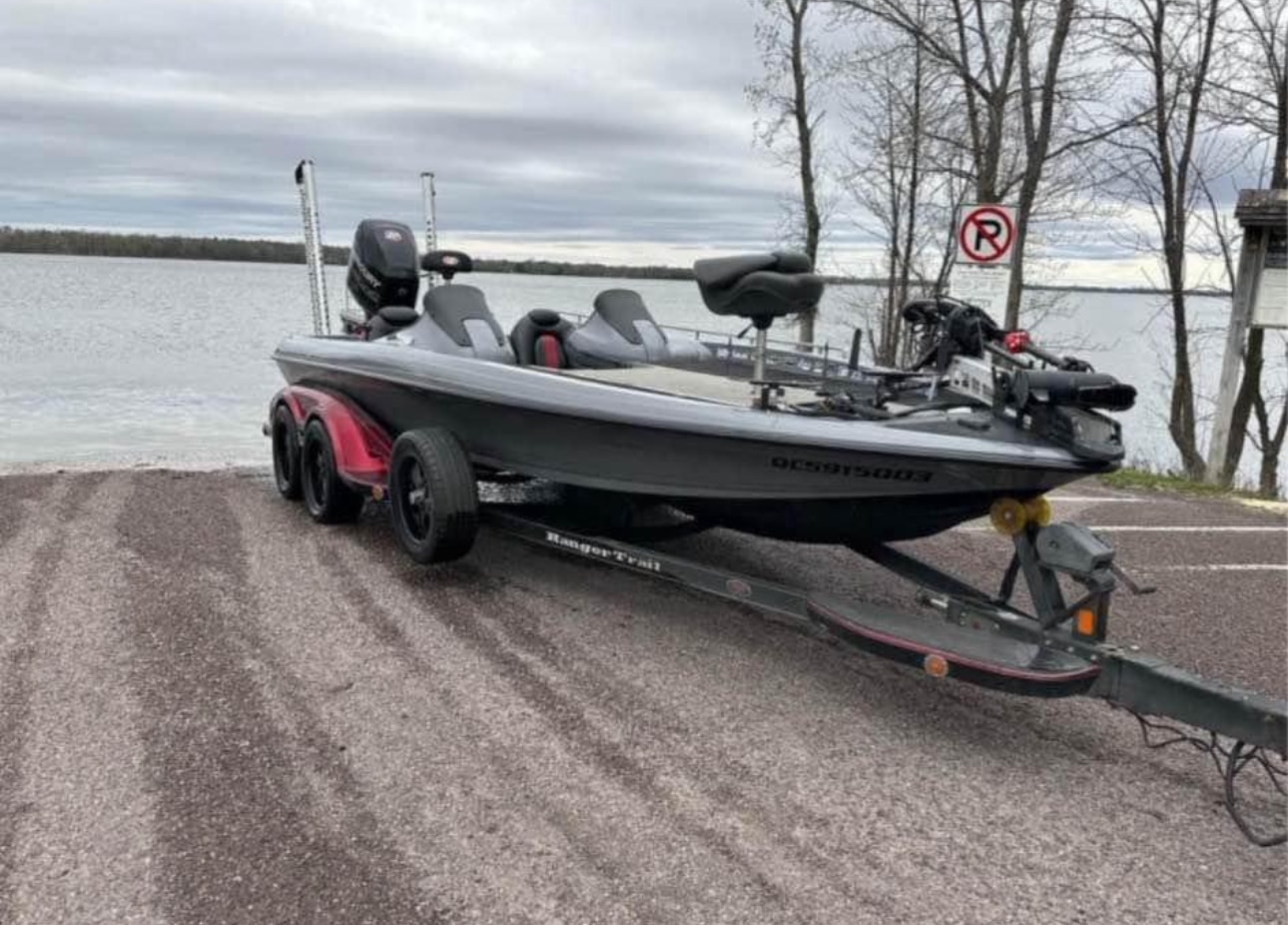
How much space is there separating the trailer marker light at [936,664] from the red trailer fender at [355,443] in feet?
9.64

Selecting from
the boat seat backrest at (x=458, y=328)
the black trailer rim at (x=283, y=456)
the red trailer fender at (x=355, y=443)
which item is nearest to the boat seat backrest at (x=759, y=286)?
the boat seat backrest at (x=458, y=328)

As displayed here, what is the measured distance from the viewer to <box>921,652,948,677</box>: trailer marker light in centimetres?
306

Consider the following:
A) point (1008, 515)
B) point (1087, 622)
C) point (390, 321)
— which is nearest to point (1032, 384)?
point (1008, 515)

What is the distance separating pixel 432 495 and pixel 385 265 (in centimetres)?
235

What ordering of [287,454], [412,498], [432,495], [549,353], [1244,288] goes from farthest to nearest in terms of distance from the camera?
[1244,288]
[287,454]
[549,353]
[412,498]
[432,495]

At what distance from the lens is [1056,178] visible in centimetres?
1255

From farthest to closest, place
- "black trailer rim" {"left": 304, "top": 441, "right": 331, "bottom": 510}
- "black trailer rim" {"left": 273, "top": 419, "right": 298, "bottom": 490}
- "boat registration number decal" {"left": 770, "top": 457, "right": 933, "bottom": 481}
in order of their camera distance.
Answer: "black trailer rim" {"left": 273, "top": 419, "right": 298, "bottom": 490}
"black trailer rim" {"left": 304, "top": 441, "right": 331, "bottom": 510}
"boat registration number decal" {"left": 770, "top": 457, "right": 933, "bottom": 481}

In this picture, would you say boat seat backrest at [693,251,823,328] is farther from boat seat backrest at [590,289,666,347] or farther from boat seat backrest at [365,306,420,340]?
boat seat backrest at [365,306,420,340]

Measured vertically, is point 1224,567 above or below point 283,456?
below

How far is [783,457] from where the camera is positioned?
345cm

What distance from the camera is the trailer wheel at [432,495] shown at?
14.5 ft

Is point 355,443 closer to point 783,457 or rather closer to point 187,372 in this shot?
point 783,457

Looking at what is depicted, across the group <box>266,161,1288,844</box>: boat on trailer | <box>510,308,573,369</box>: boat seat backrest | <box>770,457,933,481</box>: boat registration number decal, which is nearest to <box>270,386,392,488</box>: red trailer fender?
<box>266,161,1288,844</box>: boat on trailer

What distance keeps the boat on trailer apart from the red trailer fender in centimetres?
1
